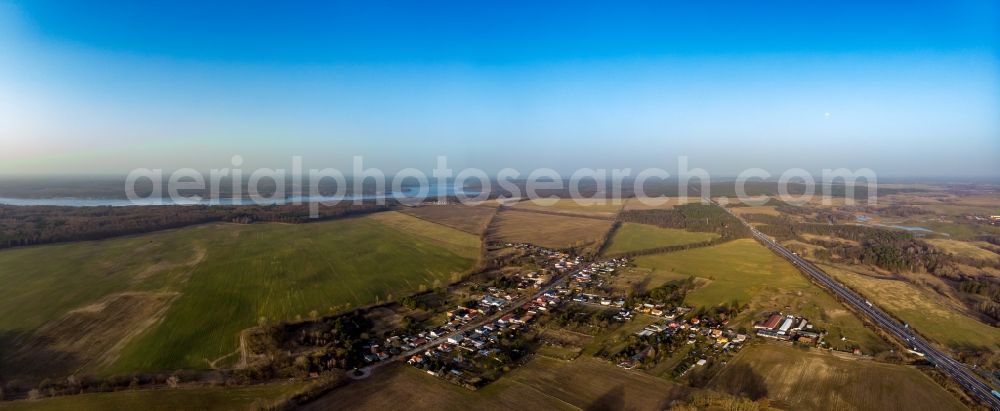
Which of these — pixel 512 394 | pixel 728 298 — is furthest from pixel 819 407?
pixel 728 298

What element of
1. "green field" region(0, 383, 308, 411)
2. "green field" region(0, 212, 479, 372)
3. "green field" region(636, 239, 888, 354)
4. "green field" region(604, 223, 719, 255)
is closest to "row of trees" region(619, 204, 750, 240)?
"green field" region(604, 223, 719, 255)

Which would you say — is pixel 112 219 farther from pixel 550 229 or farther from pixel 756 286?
pixel 756 286

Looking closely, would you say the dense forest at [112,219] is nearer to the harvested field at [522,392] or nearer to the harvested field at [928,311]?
the harvested field at [522,392]

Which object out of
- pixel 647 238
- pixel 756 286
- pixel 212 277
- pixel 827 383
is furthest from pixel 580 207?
pixel 827 383

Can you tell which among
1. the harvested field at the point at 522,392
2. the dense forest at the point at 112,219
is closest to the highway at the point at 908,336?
the harvested field at the point at 522,392

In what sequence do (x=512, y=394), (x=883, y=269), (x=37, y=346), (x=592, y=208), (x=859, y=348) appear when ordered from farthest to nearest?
(x=592, y=208) < (x=883, y=269) < (x=859, y=348) < (x=37, y=346) < (x=512, y=394)

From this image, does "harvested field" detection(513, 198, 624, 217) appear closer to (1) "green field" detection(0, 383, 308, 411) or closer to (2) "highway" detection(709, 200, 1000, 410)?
(2) "highway" detection(709, 200, 1000, 410)

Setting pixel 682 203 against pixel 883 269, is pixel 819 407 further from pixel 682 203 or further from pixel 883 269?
pixel 682 203
